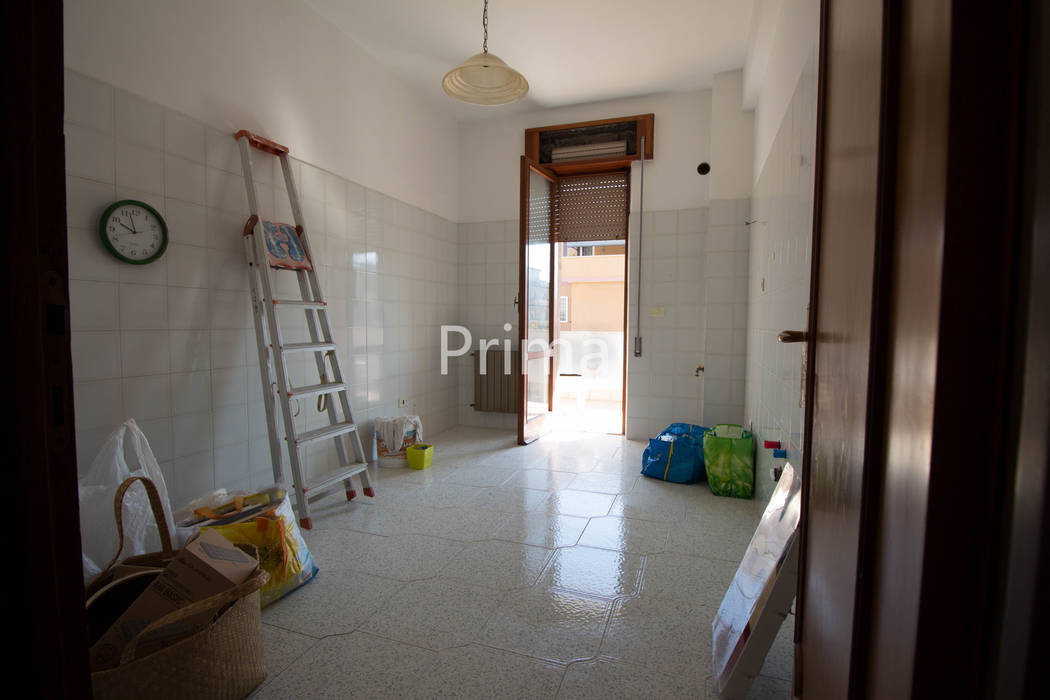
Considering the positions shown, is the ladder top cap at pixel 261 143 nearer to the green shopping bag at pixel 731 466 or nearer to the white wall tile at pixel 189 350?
the white wall tile at pixel 189 350

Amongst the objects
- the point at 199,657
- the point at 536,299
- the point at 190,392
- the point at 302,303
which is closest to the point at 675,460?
the point at 536,299

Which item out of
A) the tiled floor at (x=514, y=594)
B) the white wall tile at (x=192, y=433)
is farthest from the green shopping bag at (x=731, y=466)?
the white wall tile at (x=192, y=433)

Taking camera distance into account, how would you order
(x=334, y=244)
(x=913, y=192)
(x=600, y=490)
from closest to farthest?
(x=913, y=192), (x=600, y=490), (x=334, y=244)

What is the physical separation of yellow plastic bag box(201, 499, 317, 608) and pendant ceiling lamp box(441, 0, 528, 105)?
2267 mm

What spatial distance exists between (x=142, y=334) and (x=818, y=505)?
A: 8.22 ft

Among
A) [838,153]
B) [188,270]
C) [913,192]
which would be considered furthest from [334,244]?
[913,192]

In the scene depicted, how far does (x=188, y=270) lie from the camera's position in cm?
229

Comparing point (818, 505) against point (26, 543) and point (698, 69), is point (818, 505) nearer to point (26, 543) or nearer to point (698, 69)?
point (26, 543)

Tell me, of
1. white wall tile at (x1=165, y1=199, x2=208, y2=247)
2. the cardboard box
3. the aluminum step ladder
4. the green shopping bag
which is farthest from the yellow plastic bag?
the green shopping bag

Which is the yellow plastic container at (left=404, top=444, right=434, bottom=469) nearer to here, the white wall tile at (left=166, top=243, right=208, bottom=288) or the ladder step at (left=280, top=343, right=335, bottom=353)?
the ladder step at (left=280, top=343, right=335, bottom=353)

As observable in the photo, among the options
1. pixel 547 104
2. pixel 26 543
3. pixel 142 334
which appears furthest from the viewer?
pixel 547 104

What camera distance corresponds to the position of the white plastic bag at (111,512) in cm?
158

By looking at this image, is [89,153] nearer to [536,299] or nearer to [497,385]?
[536,299]

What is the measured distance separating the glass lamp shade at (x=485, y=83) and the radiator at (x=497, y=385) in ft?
7.43
